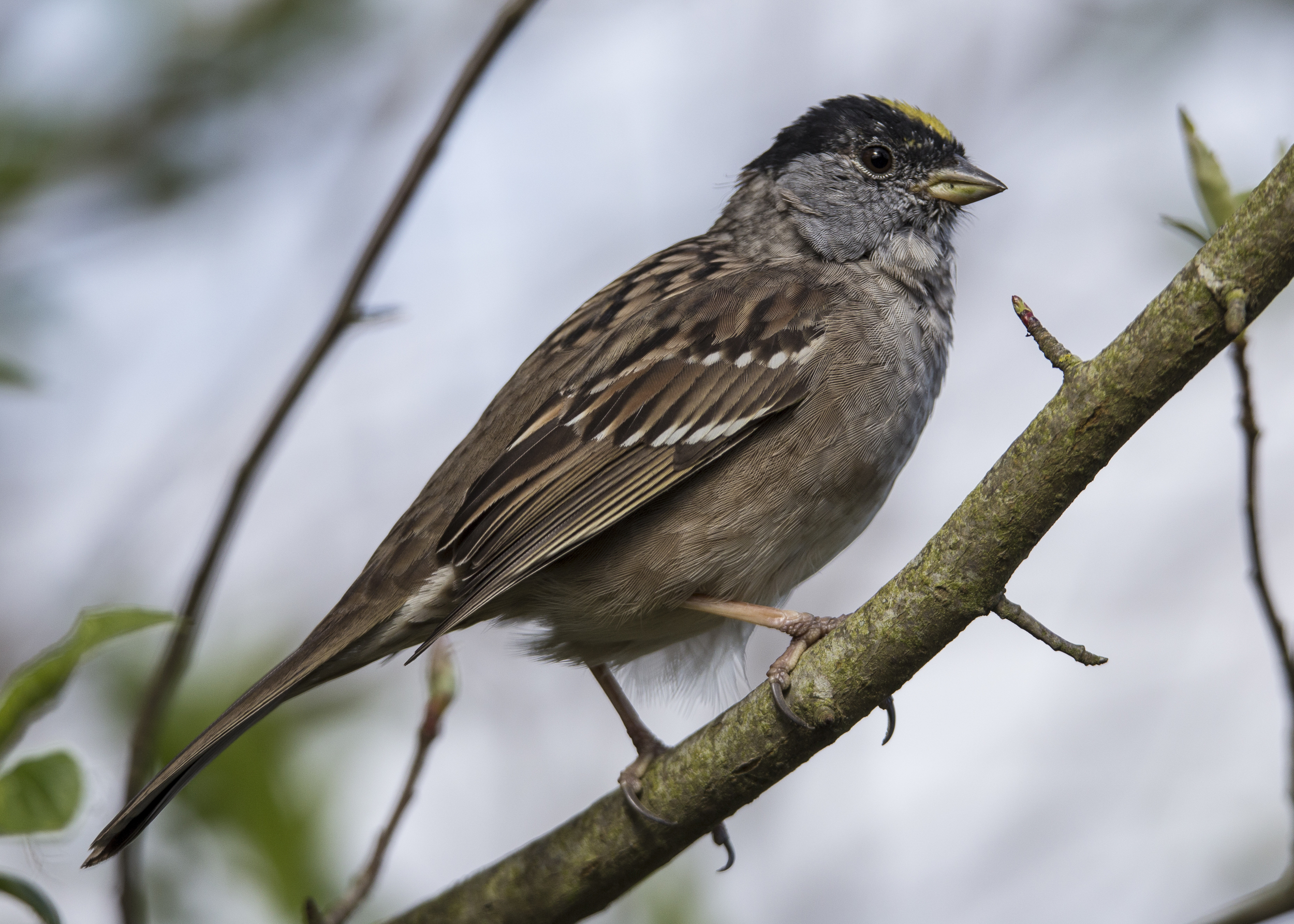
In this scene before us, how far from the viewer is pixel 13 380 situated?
8.84 ft

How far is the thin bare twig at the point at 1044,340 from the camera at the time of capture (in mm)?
2447

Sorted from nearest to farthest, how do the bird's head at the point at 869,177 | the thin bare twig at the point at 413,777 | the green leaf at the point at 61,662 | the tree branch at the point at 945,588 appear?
the tree branch at the point at 945,588
the green leaf at the point at 61,662
the thin bare twig at the point at 413,777
the bird's head at the point at 869,177

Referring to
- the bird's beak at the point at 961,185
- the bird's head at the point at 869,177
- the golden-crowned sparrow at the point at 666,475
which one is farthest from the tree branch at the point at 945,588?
the bird's beak at the point at 961,185

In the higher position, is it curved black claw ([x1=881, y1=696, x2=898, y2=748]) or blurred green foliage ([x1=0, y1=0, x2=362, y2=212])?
blurred green foliage ([x1=0, y1=0, x2=362, y2=212])

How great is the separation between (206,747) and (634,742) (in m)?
1.45

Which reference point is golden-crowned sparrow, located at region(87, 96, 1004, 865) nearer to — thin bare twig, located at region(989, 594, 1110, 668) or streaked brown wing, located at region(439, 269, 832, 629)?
streaked brown wing, located at region(439, 269, 832, 629)

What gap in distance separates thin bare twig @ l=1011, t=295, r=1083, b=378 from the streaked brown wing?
1283mm

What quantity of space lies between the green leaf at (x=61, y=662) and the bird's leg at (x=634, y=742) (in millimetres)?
1400

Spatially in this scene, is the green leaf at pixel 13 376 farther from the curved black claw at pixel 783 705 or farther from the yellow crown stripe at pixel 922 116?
the yellow crown stripe at pixel 922 116

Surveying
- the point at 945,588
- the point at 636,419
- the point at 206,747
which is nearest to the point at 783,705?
the point at 945,588

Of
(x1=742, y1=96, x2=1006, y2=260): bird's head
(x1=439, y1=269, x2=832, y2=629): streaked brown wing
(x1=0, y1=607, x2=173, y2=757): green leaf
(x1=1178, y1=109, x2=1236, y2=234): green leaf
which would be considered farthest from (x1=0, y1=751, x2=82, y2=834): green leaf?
(x1=742, y1=96, x2=1006, y2=260): bird's head

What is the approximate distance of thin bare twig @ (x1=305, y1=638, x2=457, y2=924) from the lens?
3.19 meters

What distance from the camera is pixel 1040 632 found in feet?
7.89

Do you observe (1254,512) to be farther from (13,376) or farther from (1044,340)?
(13,376)
